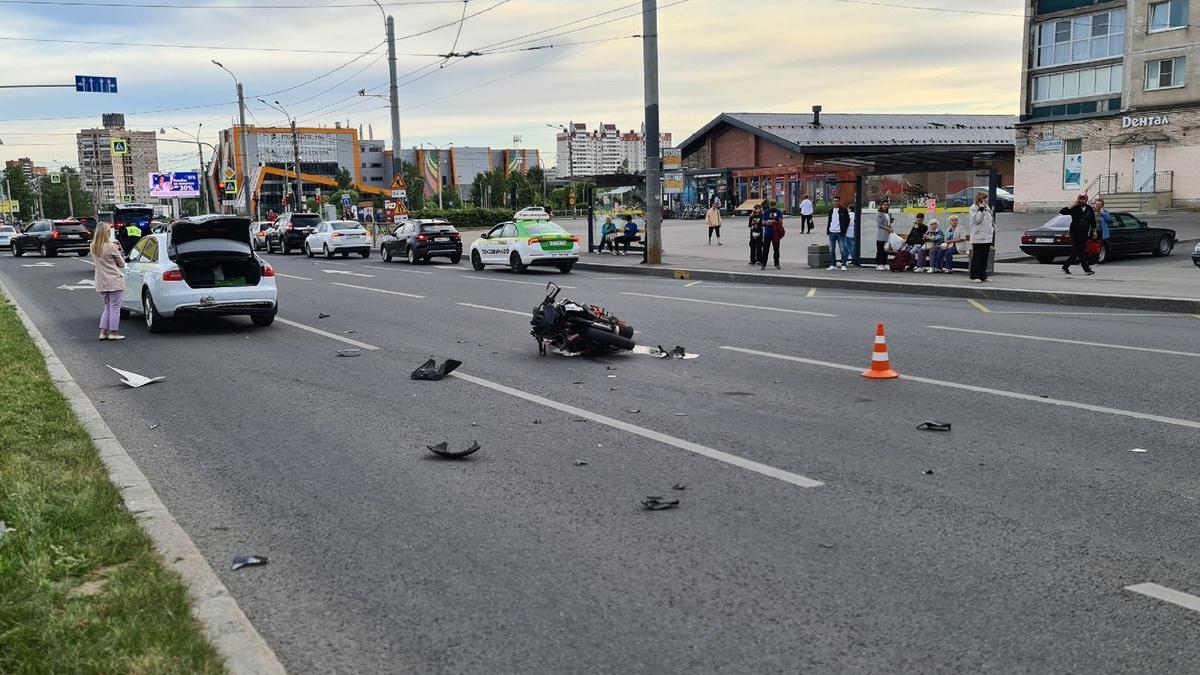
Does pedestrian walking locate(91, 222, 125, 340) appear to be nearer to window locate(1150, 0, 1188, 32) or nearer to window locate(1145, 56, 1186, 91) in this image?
window locate(1145, 56, 1186, 91)

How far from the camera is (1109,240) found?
2650 cm

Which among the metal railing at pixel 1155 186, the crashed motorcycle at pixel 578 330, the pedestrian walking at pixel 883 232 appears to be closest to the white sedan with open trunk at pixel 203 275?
the crashed motorcycle at pixel 578 330

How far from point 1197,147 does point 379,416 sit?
154ft

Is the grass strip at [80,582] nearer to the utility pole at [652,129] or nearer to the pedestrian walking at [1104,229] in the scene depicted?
the utility pole at [652,129]

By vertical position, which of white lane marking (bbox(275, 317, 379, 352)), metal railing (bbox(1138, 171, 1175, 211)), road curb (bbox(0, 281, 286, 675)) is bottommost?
white lane marking (bbox(275, 317, 379, 352))

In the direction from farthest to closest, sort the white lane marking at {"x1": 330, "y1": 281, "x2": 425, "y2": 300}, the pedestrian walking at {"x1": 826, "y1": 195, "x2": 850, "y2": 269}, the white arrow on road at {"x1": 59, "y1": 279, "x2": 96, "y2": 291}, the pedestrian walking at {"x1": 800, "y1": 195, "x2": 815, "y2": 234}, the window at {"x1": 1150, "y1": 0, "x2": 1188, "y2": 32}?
1. the window at {"x1": 1150, "y1": 0, "x2": 1188, "y2": 32}
2. the pedestrian walking at {"x1": 800, "y1": 195, "x2": 815, "y2": 234}
3. the pedestrian walking at {"x1": 826, "y1": 195, "x2": 850, "y2": 269}
4. the white arrow on road at {"x1": 59, "y1": 279, "x2": 96, "y2": 291}
5. the white lane marking at {"x1": 330, "y1": 281, "x2": 425, "y2": 300}

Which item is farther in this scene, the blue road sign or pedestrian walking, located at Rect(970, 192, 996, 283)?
the blue road sign

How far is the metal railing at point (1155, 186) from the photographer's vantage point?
4550cm

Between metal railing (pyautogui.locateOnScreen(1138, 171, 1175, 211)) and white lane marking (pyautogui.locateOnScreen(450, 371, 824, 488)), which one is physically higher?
metal railing (pyautogui.locateOnScreen(1138, 171, 1175, 211))

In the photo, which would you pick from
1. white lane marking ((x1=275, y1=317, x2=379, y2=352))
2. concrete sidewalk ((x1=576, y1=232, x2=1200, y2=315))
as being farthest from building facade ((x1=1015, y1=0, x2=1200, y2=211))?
white lane marking ((x1=275, y1=317, x2=379, y2=352))

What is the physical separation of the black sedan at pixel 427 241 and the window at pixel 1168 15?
1384 inches

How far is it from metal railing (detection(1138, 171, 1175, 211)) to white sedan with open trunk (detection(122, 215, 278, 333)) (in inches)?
1711

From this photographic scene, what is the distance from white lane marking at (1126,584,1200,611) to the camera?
4266mm

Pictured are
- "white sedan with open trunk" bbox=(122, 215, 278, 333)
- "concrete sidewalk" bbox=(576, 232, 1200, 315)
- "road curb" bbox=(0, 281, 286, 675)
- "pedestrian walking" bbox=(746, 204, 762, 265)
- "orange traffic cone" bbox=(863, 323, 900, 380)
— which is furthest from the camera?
"pedestrian walking" bbox=(746, 204, 762, 265)
